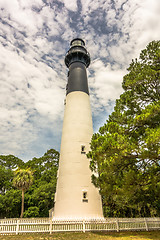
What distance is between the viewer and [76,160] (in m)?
13.3

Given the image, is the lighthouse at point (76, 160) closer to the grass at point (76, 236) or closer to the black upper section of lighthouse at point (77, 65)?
the black upper section of lighthouse at point (77, 65)

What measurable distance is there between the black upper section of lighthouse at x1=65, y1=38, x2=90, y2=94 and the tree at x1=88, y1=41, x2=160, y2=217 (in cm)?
617

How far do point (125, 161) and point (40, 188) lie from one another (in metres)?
21.6

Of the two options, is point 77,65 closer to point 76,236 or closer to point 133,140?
point 133,140

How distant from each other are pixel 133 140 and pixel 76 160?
6.32 m

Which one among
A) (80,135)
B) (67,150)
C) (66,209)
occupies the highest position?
(80,135)

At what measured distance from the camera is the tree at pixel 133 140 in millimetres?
8125

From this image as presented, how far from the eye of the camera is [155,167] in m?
9.67

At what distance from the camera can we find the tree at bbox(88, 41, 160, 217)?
8125 millimetres

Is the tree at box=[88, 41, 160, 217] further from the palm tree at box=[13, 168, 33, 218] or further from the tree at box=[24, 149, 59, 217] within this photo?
the tree at box=[24, 149, 59, 217]

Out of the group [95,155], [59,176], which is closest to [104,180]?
[95,155]

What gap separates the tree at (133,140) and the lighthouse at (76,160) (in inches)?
80.2

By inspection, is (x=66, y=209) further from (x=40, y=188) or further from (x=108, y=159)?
(x=40, y=188)

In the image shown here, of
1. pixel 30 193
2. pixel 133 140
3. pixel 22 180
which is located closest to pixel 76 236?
pixel 133 140
